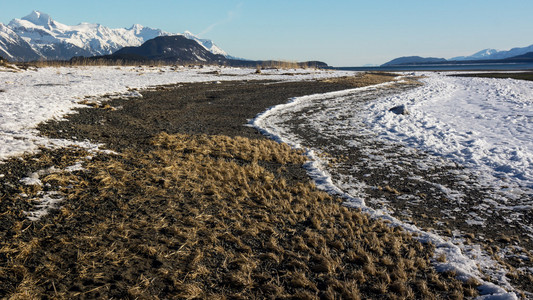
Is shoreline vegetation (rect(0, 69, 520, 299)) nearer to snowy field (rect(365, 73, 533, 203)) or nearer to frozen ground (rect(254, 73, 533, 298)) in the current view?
frozen ground (rect(254, 73, 533, 298))

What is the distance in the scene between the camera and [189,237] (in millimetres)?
5457

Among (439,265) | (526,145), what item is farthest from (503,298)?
(526,145)

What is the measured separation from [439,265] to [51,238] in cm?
668

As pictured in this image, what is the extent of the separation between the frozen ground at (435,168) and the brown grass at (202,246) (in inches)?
36.0

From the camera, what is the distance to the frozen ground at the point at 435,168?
6340 mm

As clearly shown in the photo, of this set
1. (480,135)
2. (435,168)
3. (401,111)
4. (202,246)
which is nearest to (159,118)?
(202,246)

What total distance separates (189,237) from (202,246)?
0.36m

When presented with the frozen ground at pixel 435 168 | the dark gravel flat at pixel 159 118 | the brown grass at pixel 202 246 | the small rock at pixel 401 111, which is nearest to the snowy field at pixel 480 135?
the frozen ground at pixel 435 168

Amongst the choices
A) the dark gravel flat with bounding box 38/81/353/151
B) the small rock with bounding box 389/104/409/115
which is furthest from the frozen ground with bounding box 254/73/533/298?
the dark gravel flat with bounding box 38/81/353/151

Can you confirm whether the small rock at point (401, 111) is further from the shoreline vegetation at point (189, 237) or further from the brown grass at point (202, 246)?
the brown grass at point (202, 246)

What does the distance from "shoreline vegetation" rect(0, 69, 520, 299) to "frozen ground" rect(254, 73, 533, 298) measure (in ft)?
2.76

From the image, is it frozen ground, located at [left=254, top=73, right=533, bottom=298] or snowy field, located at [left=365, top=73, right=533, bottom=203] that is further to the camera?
snowy field, located at [left=365, top=73, right=533, bottom=203]

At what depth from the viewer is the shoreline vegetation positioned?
14.1 feet

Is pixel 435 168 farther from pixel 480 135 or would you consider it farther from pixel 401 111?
pixel 401 111
